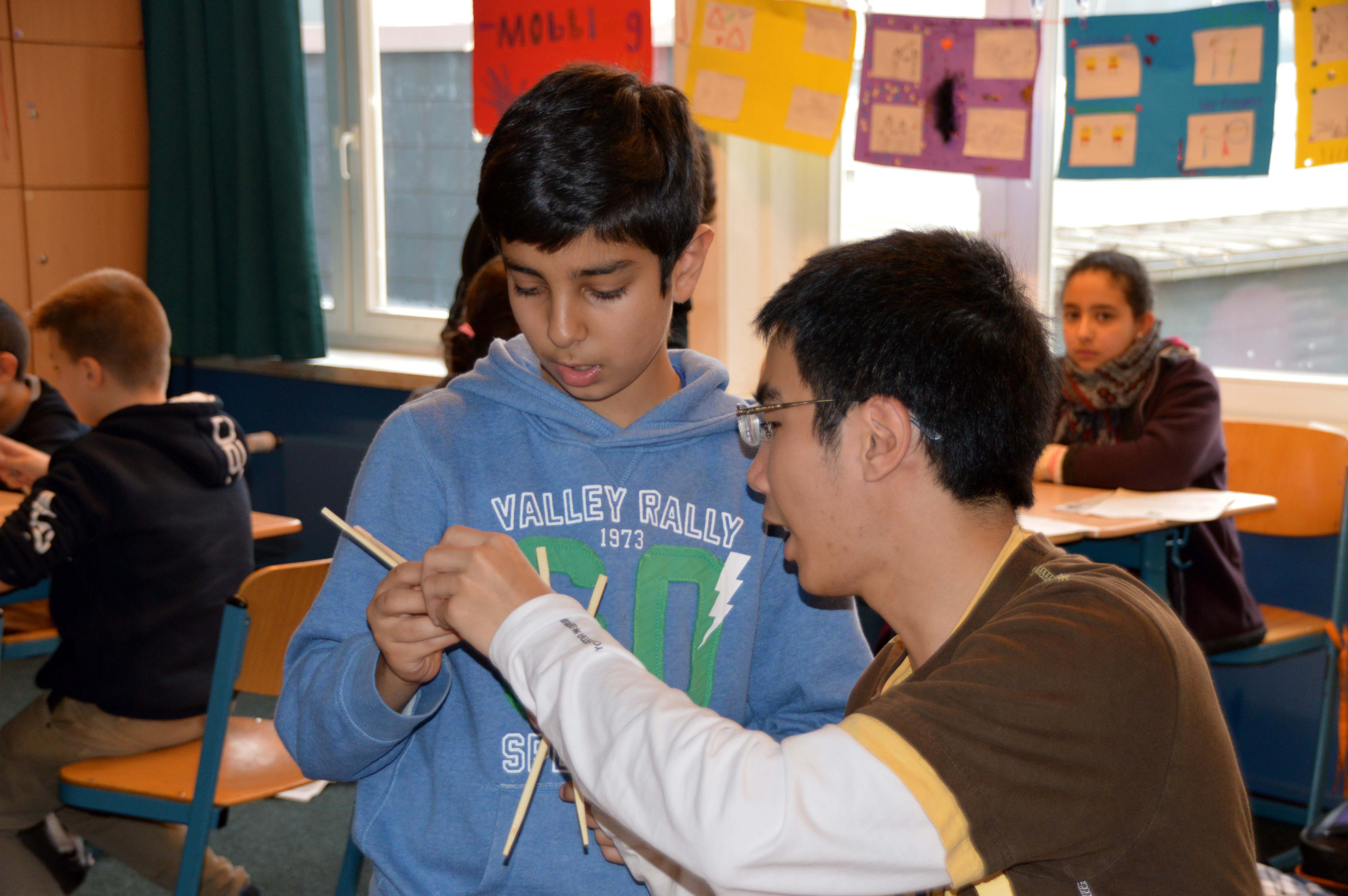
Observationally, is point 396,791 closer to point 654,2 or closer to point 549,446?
point 549,446

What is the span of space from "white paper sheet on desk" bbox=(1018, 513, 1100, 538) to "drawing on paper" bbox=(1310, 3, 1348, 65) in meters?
1.40

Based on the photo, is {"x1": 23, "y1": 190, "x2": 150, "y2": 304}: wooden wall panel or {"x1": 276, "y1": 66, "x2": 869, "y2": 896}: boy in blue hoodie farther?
{"x1": 23, "y1": 190, "x2": 150, "y2": 304}: wooden wall panel

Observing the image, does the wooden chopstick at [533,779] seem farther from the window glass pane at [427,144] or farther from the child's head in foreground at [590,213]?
the window glass pane at [427,144]

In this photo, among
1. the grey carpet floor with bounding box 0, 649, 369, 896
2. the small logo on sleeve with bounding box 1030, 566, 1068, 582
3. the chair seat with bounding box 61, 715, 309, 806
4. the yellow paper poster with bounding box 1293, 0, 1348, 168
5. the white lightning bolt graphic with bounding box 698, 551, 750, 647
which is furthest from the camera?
the yellow paper poster with bounding box 1293, 0, 1348, 168

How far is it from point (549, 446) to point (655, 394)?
0.14 m

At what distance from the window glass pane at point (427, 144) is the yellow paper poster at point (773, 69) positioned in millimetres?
1100

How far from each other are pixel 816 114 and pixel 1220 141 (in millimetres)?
1032

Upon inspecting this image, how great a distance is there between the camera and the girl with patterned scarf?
282 cm

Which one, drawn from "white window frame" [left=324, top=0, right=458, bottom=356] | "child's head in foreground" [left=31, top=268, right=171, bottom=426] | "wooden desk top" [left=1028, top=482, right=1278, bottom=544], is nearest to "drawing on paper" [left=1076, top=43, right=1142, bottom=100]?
"wooden desk top" [left=1028, top=482, right=1278, bottom=544]

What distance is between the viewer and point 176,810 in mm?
1937

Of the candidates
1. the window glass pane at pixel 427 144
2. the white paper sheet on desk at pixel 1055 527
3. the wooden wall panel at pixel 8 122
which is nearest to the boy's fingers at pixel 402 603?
the white paper sheet on desk at pixel 1055 527

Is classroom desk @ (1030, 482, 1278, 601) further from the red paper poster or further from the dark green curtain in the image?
the dark green curtain

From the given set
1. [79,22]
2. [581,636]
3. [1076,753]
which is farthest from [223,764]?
[79,22]

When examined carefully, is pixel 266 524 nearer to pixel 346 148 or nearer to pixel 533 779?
pixel 346 148
